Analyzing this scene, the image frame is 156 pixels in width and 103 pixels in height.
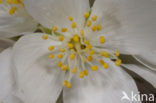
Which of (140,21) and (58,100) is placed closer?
(140,21)

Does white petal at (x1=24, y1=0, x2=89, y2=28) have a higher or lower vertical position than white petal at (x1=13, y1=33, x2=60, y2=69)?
higher

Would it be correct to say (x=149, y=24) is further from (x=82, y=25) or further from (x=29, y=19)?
(x=29, y=19)

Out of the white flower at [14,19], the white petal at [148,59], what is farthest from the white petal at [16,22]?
the white petal at [148,59]

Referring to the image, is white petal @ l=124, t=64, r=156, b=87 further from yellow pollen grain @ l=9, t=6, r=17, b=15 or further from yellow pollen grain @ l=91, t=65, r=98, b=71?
yellow pollen grain @ l=9, t=6, r=17, b=15

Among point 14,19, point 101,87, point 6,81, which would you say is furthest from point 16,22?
point 101,87

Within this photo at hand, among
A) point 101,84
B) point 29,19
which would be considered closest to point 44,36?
point 29,19

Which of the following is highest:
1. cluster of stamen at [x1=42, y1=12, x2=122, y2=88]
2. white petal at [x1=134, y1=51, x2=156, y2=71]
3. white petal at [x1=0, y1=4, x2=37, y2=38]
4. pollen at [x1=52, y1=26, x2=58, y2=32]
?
white petal at [x1=0, y1=4, x2=37, y2=38]

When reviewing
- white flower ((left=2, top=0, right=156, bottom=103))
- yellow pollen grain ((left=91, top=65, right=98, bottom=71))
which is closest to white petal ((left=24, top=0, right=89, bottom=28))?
white flower ((left=2, top=0, right=156, bottom=103))
